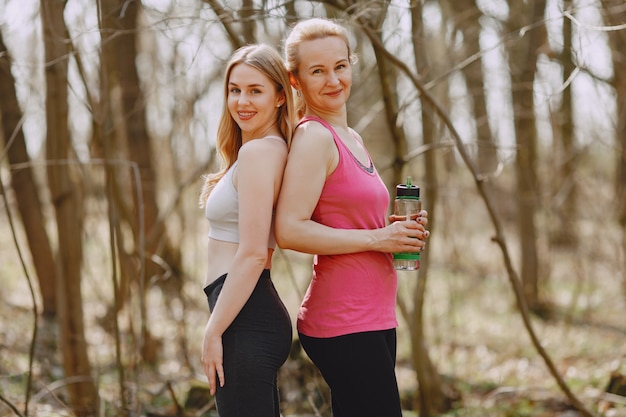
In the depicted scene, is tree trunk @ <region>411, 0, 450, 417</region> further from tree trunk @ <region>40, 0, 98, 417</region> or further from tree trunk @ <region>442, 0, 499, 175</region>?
tree trunk @ <region>442, 0, 499, 175</region>

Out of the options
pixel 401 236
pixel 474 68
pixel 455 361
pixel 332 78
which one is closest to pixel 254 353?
pixel 401 236

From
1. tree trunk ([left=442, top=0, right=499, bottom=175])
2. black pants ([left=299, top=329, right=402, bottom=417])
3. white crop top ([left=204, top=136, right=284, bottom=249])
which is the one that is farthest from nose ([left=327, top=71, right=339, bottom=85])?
tree trunk ([left=442, top=0, right=499, bottom=175])

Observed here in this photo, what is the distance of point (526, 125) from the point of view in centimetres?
870

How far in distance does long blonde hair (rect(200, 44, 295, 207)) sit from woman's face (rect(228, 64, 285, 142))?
0.02 m

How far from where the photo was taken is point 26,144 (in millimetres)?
6645

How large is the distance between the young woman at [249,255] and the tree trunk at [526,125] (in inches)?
213

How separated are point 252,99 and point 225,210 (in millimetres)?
396

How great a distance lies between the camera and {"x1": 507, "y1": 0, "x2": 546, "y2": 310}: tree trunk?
7.95 meters

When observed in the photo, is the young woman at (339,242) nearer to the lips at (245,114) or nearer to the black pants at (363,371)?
the black pants at (363,371)

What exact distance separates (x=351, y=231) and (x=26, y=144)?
5.20 meters

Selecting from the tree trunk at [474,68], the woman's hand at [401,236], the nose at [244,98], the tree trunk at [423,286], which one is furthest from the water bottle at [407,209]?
Result: the tree trunk at [474,68]

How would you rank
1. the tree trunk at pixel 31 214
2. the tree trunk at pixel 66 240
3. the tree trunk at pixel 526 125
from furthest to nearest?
the tree trunk at pixel 526 125
the tree trunk at pixel 31 214
the tree trunk at pixel 66 240

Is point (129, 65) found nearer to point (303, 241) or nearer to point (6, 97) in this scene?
point (6, 97)

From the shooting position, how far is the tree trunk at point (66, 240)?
4.05m
